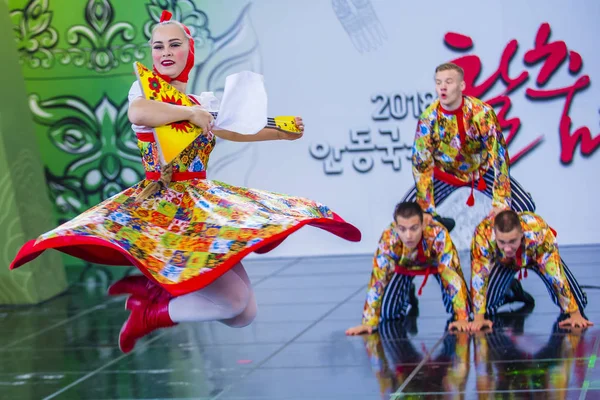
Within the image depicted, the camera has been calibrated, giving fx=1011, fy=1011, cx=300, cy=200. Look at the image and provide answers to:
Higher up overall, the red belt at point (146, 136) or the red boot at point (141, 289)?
the red belt at point (146, 136)

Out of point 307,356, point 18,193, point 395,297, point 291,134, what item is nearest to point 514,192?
point 395,297

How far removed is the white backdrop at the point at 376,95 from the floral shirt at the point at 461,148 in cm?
184

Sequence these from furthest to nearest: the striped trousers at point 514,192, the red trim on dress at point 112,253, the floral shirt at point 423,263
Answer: the striped trousers at point 514,192 → the floral shirt at point 423,263 → the red trim on dress at point 112,253

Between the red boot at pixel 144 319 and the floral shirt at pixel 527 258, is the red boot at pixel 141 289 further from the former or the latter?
the floral shirt at pixel 527 258

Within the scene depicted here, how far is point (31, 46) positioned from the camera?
730cm

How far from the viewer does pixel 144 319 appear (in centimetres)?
286

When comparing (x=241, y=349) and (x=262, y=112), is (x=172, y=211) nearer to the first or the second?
(x=262, y=112)

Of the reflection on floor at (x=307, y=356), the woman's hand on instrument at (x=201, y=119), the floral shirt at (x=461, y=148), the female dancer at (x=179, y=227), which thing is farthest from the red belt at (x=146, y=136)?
the floral shirt at (x=461, y=148)

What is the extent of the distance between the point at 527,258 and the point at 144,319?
2093mm

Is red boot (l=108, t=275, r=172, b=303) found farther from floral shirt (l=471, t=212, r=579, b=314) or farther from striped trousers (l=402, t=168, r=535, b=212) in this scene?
striped trousers (l=402, t=168, r=535, b=212)

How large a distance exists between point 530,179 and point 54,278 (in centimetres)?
306

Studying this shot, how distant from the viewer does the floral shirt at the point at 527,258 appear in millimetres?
4309

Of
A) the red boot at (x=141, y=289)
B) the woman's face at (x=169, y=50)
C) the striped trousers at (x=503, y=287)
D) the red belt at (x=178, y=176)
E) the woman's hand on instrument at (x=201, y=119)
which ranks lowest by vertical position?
the striped trousers at (x=503, y=287)

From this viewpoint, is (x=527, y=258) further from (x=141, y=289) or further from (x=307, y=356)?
(x=141, y=289)
